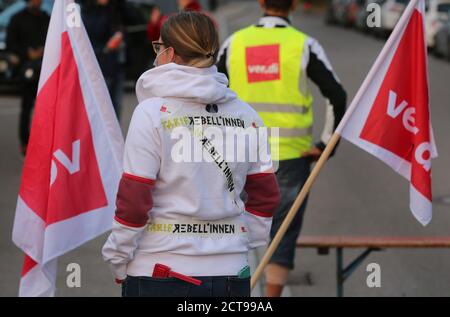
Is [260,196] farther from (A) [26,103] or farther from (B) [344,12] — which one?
(B) [344,12]

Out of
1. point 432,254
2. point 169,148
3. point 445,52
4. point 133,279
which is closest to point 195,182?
point 169,148

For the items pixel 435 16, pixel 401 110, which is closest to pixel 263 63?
pixel 401 110

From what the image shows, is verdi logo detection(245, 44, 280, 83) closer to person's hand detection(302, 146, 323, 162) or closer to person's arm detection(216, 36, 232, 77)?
person's arm detection(216, 36, 232, 77)

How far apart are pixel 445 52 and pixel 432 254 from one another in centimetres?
1882

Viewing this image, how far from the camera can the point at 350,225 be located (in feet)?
31.8

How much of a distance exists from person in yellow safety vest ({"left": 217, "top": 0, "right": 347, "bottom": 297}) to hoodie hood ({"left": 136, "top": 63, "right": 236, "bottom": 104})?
2.05 metres

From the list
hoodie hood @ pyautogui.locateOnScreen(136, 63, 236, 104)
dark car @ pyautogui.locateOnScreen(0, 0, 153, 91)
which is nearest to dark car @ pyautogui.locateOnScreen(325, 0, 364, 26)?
dark car @ pyautogui.locateOnScreen(0, 0, 153, 91)

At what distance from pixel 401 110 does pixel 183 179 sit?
1.93 metres

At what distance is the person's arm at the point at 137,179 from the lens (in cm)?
382

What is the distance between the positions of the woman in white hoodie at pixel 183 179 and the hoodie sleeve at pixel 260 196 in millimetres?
102

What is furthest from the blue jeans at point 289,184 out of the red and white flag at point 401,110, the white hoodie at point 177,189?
the white hoodie at point 177,189

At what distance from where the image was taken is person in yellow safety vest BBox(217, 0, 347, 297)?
6.11 metres

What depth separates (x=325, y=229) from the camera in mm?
9547

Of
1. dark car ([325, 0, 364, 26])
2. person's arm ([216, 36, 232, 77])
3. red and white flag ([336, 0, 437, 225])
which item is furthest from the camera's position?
dark car ([325, 0, 364, 26])
